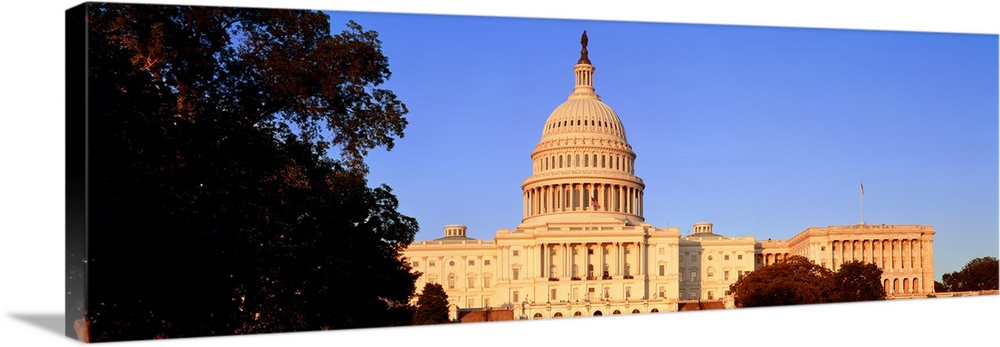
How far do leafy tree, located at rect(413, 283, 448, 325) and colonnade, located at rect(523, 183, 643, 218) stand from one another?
127 feet

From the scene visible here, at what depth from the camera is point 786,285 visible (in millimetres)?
49812

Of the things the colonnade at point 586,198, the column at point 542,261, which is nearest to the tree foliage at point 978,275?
the column at point 542,261

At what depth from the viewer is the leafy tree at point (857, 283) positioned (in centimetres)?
4397

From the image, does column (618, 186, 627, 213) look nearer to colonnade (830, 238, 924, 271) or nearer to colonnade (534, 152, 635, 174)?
colonnade (534, 152, 635, 174)

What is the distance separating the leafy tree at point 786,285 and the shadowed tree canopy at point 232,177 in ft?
53.0

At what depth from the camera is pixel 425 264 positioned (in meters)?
40.2

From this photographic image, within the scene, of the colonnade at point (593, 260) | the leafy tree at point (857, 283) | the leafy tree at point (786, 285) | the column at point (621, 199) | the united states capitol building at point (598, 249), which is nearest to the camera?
the united states capitol building at point (598, 249)

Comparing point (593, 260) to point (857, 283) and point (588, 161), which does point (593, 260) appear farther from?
point (857, 283)

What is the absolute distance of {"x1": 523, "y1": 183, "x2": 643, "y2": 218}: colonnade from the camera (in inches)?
3159

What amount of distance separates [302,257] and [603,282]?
157ft

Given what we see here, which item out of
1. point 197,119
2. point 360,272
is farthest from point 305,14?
point 360,272

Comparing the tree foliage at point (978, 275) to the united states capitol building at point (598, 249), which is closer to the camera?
the tree foliage at point (978, 275)

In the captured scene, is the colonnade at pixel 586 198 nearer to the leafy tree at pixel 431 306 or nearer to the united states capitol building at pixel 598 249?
the united states capitol building at pixel 598 249

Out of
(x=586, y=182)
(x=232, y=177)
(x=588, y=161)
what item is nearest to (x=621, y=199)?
(x=586, y=182)
